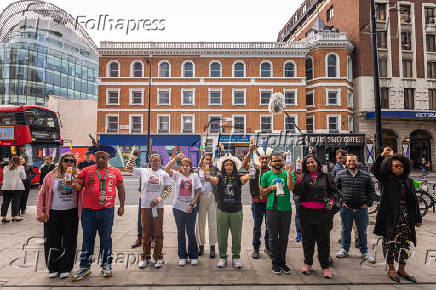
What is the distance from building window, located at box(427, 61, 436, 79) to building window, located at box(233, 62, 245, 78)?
19.6m

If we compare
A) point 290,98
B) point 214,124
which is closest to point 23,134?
point 214,124

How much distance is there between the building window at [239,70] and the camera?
27.3 m

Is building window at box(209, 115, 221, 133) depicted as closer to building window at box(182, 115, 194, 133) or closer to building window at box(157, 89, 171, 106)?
building window at box(182, 115, 194, 133)

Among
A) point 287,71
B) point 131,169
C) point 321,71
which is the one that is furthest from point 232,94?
point 131,169

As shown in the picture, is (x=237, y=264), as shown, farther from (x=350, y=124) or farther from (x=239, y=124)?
(x=350, y=124)

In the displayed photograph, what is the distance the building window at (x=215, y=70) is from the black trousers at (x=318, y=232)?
24.8 meters

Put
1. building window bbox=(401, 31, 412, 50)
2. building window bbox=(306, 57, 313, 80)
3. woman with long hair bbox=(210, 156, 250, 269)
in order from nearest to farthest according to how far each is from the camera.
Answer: woman with long hair bbox=(210, 156, 250, 269) < building window bbox=(401, 31, 412, 50) < building window bbox=(306, 57, 313, 80)

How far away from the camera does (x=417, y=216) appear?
4004 mm

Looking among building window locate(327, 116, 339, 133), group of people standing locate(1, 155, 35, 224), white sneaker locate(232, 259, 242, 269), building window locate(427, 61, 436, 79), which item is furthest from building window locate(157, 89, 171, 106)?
building window locate(427, 61, 436, 79)

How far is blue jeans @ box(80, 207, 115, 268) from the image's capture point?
4.00m

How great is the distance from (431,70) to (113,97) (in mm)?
33931

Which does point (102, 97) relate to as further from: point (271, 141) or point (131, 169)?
point (131, 169)

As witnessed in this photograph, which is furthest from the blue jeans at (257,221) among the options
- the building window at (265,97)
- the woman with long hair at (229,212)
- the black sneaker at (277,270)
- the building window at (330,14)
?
the building window at (330,14)

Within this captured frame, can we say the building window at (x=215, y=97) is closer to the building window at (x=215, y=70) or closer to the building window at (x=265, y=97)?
the building window at (x=215, y=70)
